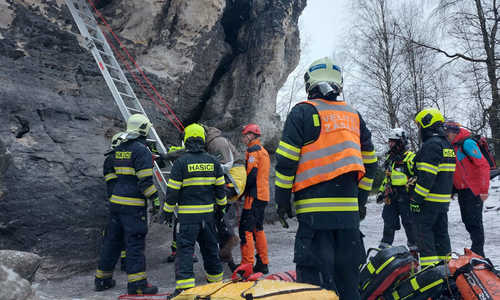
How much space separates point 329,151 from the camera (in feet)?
8.71

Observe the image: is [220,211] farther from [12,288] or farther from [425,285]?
[12,288]

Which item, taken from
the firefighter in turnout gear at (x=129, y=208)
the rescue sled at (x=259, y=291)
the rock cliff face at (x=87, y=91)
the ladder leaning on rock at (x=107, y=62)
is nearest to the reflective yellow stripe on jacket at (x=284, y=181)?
the rescue sled at (x=259, y=291)

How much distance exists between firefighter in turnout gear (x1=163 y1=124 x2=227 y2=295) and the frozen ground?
677 mm

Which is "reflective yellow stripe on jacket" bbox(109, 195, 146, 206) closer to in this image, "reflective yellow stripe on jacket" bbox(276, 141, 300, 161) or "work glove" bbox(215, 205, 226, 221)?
"work glove" bbox(215, 205, 226, 221)

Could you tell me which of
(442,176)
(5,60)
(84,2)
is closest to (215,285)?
(442,176)

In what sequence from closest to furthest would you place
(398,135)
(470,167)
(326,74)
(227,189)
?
(326,74)
(227,189)
(470,167)
(398,135)

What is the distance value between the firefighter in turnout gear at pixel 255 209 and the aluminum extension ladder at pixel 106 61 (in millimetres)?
1503

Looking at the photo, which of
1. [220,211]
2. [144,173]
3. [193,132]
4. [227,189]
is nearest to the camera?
[193,132]

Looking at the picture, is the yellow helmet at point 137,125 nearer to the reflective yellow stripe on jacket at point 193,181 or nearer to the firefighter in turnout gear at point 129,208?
the firefighter in turnout gear at point 129,208

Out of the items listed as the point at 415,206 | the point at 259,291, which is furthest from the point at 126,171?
the point at 415,206

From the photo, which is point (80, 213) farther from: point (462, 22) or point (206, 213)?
point (462, 22)

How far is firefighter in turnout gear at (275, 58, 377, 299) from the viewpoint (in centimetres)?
257

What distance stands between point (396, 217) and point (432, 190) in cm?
150

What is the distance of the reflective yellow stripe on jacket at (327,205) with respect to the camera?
8.42ft
